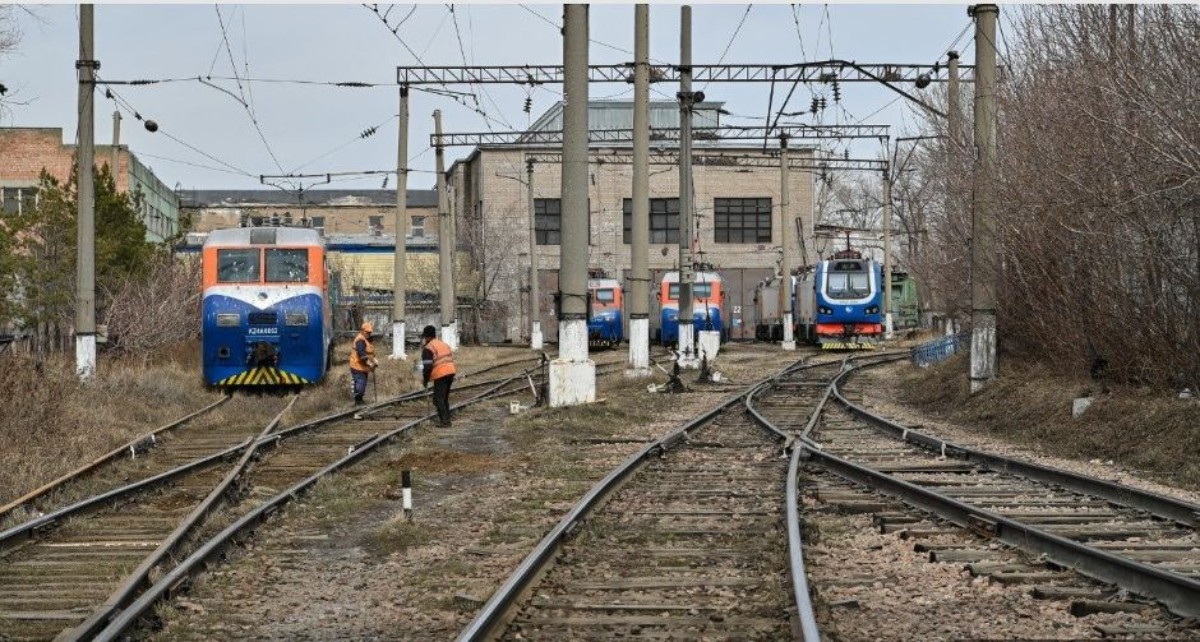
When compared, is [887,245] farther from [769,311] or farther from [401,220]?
[401,220]

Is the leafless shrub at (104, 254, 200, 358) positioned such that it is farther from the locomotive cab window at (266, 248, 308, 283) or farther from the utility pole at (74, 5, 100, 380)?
the utility pole at (74, 5, 100, 380)

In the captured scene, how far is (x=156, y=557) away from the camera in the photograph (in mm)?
9844

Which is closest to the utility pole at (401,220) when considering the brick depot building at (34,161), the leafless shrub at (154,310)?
the leafless shrub at (154,310)

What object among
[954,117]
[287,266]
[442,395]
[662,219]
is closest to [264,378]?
[287,266]

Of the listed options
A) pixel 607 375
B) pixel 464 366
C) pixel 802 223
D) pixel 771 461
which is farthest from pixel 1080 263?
pixel 802 223

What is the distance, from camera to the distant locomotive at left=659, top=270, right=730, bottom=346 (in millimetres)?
54812

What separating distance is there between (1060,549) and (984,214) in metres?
14.7

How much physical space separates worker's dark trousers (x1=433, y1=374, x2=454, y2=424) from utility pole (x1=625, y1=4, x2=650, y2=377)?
10.3 metres

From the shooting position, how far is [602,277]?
58.6 metres

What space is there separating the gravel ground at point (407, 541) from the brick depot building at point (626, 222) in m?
53.9

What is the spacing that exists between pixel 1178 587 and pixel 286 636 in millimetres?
4864

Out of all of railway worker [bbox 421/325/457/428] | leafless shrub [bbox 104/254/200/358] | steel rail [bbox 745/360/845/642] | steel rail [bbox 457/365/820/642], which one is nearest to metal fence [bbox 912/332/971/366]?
railway worker [bbox 421/325/457/428]

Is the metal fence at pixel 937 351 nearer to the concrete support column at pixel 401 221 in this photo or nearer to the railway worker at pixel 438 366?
the concrete support column at pixel 401 221

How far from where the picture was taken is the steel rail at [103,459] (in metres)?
12.5
